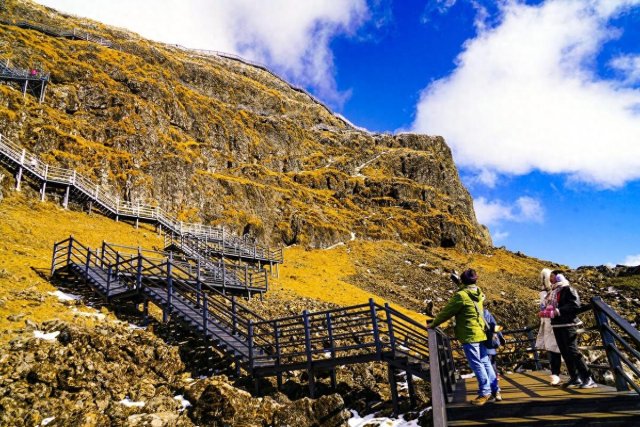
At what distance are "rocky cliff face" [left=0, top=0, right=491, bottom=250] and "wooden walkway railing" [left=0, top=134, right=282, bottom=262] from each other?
337 centimetres

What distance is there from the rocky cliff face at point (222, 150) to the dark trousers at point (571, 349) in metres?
43.3

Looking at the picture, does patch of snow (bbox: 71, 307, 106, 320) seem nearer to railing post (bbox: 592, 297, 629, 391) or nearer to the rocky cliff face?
railing post (bbox: 592, 297, 629, 391)

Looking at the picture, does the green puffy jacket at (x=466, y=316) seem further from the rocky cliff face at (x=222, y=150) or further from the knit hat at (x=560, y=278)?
the rocky cliff face at (x=222, y=150)

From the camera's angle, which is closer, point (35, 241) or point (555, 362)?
point (555, 362)

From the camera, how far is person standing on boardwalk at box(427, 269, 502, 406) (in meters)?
6.25

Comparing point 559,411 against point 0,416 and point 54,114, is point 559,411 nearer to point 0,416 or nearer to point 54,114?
point 0,416

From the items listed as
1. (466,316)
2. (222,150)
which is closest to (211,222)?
(222,150)

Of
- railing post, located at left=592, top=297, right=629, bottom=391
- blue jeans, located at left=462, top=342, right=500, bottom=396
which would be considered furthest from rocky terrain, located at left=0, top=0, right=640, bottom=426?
railing post, located at left=592, top=297, right=629, bottom=391

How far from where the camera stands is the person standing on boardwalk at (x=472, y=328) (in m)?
6.25

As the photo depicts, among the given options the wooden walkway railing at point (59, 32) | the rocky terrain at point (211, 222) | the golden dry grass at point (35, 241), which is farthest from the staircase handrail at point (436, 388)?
the wooden walkway railing at point (59, 32)

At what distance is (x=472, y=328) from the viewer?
6.42 m

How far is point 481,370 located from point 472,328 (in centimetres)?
60

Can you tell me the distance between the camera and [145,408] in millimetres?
9367

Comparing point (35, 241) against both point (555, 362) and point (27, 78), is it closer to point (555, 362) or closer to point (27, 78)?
point (555, 362)
